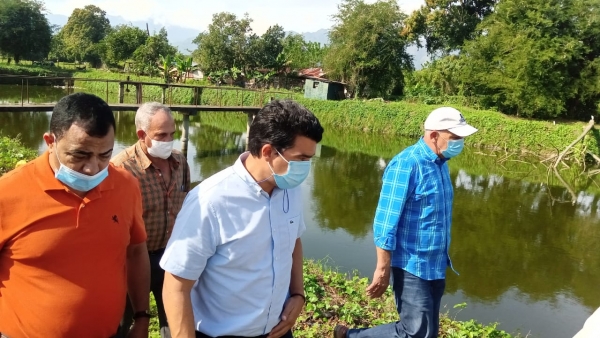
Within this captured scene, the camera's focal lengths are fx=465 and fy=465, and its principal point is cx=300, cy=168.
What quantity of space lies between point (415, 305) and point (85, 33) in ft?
183

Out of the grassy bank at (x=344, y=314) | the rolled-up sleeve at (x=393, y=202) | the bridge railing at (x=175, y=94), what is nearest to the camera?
the rolled-up sleeve at (x=393, y=202)

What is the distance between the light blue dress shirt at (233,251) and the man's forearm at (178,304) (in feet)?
0.13

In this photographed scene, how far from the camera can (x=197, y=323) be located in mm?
1715

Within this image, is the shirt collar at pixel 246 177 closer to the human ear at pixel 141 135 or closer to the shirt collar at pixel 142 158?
the shirt collar at pixel 142 158

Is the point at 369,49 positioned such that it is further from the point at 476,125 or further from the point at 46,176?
the point at 46,176

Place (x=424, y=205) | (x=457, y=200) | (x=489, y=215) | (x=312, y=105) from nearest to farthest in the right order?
(x=424, y=205) → (x=489, y=215) → (x=457, y=200) → (x=312, y=105)

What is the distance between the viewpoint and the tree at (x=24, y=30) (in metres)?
37.2

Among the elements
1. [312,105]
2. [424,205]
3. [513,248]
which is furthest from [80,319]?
[312,105]

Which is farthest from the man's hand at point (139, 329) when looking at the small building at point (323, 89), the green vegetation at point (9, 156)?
the small building at point (323, 89)

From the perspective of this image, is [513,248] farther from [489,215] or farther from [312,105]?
[312,105]

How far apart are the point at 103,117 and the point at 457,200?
1086 cm

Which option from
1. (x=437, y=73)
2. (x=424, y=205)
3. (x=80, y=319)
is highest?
(x=437, y=73)

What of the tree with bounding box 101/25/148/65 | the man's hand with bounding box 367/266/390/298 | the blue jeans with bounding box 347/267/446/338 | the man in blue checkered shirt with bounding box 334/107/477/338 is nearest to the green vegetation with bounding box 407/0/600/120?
the man in blue checkered shirt with bounding box 334/107/477/338

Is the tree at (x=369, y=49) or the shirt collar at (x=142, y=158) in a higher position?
the tree at (x=369, y=49)
